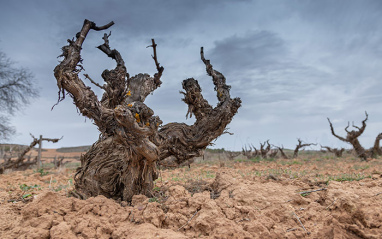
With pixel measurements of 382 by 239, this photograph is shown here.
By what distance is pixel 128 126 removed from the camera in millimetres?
3893

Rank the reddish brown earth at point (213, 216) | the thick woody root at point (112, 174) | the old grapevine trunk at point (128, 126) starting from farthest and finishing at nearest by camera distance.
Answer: the thick woody root at point (112, 174), the old grapevine trunk at point (128, 126), the reddish brown earth at point (213, 216)

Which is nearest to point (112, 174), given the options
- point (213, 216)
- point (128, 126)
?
point (128, 126)

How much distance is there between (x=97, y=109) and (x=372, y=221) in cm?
388

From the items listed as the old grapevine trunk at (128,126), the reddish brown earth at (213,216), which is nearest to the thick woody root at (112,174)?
the old grapevine trunk at (128,126)

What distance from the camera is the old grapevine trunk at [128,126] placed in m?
4.12

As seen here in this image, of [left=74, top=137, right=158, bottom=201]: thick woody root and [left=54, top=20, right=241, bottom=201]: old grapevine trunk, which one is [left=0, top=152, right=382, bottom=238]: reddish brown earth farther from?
[left=54, top=20, right=241, bottom=201]: old grapevine trunk

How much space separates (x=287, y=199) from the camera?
4.35 m

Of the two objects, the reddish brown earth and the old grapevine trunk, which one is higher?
the old grapevine trunk

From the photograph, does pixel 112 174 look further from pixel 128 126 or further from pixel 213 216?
pixel 213 216

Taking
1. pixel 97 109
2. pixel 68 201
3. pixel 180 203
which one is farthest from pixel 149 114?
pixel 68 201

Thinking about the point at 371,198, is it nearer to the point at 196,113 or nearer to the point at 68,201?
the point at 196,113

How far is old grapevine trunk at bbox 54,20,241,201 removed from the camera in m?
4.12

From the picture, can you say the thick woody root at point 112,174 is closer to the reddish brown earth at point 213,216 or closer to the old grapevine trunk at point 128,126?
the old grapevine trunk at point 128,126

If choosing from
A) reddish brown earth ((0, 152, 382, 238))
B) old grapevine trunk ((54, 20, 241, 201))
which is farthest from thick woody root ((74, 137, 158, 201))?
reddish brown earth ((0, 152, 382, 238))
